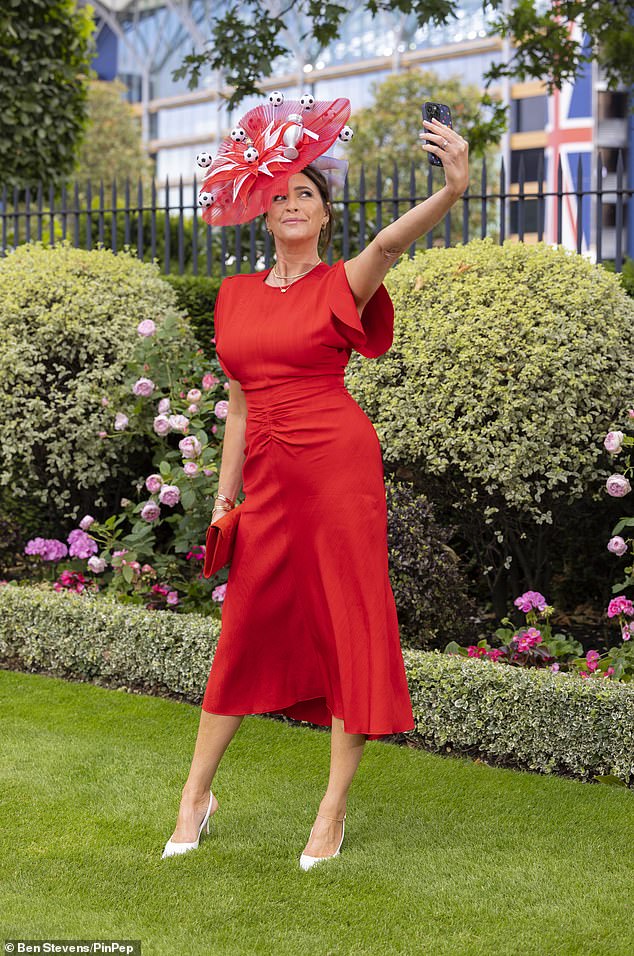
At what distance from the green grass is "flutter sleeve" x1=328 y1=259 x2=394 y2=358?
149 cm

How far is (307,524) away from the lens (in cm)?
311

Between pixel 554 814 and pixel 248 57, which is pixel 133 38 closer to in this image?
pixel 248 57

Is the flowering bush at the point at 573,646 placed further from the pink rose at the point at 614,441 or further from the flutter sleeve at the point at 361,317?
the flutter sleeve at the point at 361,317

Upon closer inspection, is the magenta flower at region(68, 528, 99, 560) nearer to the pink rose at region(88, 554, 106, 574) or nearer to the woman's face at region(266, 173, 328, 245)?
the pink rose at region(88, 554, 106, 574)

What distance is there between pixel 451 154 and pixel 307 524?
1071mm

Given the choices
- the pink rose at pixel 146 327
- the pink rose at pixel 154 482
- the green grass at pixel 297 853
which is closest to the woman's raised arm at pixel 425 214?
the green grass at pixel 297 853

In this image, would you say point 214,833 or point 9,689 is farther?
point 9,689

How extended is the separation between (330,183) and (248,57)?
21.1 feet

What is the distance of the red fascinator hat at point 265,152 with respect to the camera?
3168 millimetres

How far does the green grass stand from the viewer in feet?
9.12

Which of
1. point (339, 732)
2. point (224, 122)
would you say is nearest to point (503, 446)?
point (339, 732)

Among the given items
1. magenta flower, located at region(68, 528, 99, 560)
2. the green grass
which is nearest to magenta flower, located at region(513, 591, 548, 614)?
the green grass

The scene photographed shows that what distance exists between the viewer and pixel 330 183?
327 centimetres

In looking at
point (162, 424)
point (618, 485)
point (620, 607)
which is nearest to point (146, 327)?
point (162, 424)
